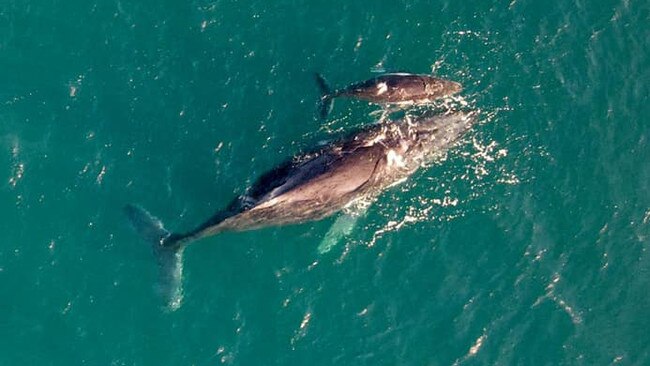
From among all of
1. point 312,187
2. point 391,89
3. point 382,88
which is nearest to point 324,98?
point 382,88

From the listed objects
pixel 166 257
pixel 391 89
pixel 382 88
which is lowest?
pixel 166 257

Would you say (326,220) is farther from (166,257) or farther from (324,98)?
(166,257)

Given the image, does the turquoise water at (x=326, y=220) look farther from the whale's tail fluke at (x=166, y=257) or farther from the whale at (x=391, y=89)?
the whale at (x=391, y=89)

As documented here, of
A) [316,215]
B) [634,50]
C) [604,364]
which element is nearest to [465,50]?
[634,50]

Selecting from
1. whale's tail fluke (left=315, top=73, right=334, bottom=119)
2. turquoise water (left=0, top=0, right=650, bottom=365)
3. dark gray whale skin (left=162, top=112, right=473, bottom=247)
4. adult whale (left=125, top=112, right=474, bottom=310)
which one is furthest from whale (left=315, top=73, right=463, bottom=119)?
adult whale (left=125, top=112, right=474, bottom=310)

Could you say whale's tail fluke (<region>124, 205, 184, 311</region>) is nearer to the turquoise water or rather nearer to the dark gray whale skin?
the dark gray whale skin

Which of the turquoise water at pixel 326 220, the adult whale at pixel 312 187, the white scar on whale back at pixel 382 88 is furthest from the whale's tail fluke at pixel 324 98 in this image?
the white scar on whale back at pixel 382 88

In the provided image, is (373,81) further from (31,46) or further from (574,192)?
(31,46)

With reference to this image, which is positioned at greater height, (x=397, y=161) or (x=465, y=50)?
(x=465, y=50)
